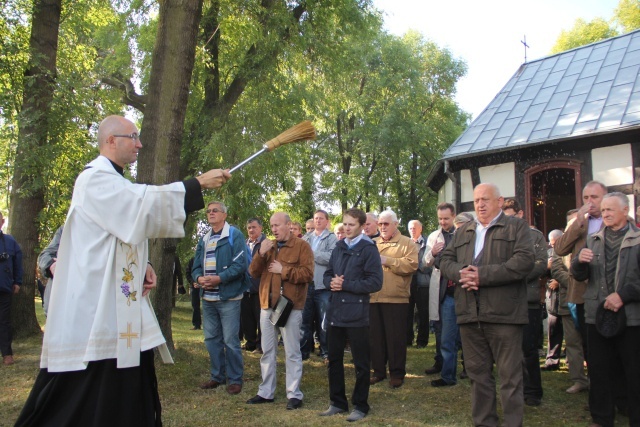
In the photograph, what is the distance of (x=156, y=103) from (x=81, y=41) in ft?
25.7

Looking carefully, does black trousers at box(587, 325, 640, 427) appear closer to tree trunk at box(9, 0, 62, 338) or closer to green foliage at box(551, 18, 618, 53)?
tree trunk at box(9, 0, 62, 338)

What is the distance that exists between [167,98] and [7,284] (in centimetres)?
364

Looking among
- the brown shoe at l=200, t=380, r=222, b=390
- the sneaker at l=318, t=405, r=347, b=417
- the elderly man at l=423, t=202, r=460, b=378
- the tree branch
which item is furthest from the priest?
the tree branch

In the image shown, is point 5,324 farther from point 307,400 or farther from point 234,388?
point 307,400

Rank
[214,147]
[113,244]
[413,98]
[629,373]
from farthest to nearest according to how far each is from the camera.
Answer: [413,98]
[214,147]
[629,373]
[113,244]

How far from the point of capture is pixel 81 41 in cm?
1404

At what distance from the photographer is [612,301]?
5020 millimetres

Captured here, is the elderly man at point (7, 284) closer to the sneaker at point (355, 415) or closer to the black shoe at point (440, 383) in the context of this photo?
the sneaker at point (355, 415)

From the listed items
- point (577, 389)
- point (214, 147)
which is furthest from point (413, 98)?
point (577, 389)

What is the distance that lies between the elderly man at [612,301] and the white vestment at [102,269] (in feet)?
12.3

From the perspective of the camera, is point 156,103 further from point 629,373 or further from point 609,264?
point 629,373

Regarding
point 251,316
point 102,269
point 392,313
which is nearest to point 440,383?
point 392,313

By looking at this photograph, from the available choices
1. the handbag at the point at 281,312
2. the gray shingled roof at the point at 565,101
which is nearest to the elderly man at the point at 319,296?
the handbag at the point at 281,312

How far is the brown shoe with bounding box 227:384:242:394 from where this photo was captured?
6.77 metres
